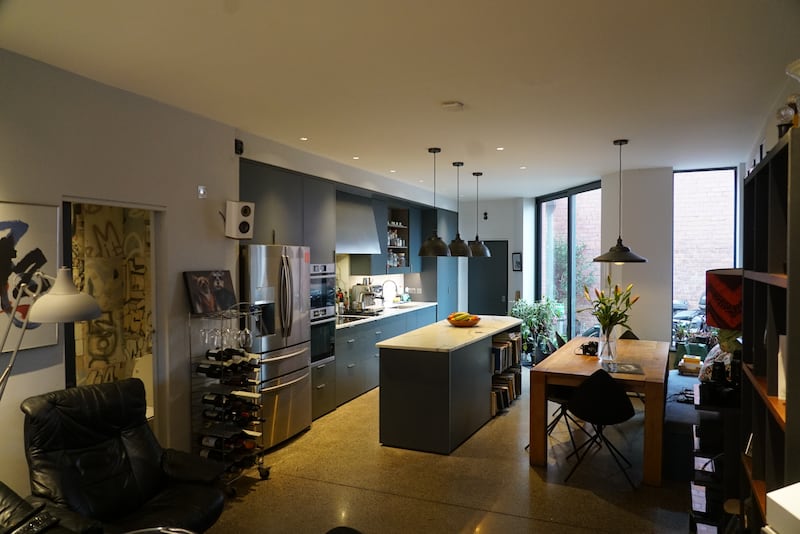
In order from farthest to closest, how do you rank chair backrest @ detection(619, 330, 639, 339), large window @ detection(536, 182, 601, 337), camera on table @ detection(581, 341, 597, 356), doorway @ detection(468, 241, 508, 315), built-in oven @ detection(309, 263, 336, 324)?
doorway @ detection(468, 241, 508, 315) < large window @ detection(536, 182, 601, 337) < chair backrest @ detection(619, 330, 639, 339) < built-in oven @ detection(309, 263, 336, 324) < camera on table @ detection(581, 341, 597, 356)

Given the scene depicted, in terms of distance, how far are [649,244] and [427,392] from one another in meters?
3.62

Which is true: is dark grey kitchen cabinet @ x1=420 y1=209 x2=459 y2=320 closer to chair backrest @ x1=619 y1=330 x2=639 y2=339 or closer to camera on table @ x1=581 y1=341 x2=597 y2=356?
chair backrest @ x1=619 y1=330 x2=639 y2=339

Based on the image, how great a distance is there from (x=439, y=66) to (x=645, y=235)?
4.50 m

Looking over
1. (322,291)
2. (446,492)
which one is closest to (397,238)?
(322,291)

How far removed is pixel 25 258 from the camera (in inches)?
113

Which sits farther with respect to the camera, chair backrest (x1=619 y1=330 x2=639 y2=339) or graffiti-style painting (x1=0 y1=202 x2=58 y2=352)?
chair backrest (x1=619 y1=330 x2=639 y2=339)

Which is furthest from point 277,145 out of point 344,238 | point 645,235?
point 645,235

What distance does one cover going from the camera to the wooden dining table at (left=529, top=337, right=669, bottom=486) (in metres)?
3.98

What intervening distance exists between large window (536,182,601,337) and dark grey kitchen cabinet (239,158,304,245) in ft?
13.4

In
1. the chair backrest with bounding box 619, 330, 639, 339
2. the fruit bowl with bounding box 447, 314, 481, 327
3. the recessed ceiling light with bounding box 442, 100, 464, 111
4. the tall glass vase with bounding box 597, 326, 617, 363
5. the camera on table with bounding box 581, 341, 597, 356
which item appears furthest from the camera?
the chair backrest with bounding box 619, 330, 639, 339

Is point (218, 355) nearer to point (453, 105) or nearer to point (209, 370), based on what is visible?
point (209, 370)

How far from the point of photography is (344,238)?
6410mm

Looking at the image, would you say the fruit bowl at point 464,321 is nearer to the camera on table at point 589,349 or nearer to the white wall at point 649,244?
the camera on table at point 589,349

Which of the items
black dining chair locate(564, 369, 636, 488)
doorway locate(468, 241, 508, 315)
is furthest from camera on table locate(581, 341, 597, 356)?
doorway locate(468, 241, 508, 315)
